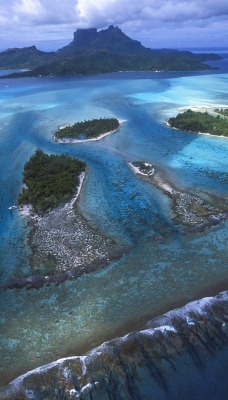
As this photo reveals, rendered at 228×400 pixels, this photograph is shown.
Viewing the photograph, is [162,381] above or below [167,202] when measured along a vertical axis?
below

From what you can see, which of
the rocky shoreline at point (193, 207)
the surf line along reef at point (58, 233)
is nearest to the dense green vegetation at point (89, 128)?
the surf line along reef at point (58, 233)

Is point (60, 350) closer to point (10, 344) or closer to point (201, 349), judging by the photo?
point (10, 344)

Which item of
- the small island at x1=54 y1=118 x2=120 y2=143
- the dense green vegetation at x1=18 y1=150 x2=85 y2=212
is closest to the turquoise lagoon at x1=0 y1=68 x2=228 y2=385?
the dense green vegetation at x1=18 y1=150 x2=85 y2=212

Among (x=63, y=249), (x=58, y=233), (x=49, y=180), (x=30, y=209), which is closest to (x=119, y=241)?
(x=63, y=249)

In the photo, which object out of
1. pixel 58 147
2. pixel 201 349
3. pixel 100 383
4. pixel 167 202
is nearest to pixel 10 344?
pixel 100 383

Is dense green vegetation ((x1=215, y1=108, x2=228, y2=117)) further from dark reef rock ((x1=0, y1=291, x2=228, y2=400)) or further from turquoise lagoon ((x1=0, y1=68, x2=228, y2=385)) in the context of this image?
dark reef rock ((x1=0, y1=291, x2=228, y2=400))

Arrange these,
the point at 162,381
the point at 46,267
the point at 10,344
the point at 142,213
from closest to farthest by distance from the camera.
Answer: the point at 162,381, the point at 10,344, the point at 46,267, the point at 142,213

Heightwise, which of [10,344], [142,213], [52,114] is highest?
[52,114]
